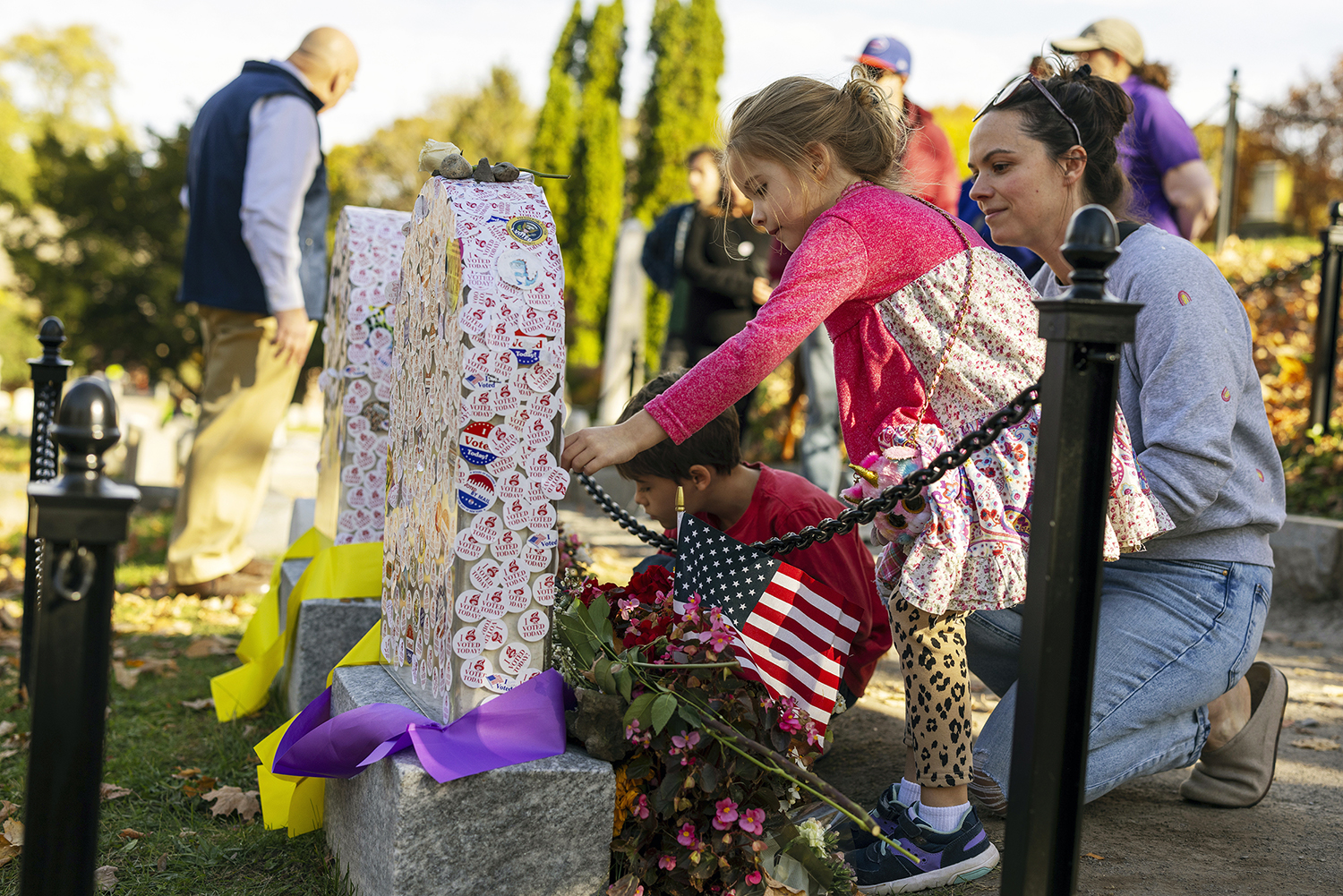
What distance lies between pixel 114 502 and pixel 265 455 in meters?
3.65

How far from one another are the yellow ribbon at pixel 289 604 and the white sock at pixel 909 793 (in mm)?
1575

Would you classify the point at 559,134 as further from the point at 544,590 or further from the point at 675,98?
the point at 544,590

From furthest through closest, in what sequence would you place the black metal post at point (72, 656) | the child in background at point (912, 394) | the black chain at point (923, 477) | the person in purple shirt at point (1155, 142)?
the person in purple shirt at point (1155, 142) < the child in background at point (912, 394) < the black chain at point (923, 477) < the black metal post at point (72, 656)

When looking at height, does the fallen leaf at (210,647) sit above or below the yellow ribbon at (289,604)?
below

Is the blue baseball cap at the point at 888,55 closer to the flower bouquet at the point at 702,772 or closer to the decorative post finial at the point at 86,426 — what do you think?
the flower bouquet at the point at 702,772

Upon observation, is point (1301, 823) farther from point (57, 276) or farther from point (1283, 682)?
point (57, 276)

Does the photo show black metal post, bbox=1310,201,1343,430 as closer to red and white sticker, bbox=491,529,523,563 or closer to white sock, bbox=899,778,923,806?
white sock, bbox=899,778,923,806

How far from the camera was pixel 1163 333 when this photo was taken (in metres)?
2.33

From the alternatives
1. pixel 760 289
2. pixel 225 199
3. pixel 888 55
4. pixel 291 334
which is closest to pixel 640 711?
pixel 291 334

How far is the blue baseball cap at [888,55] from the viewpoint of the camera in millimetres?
4762

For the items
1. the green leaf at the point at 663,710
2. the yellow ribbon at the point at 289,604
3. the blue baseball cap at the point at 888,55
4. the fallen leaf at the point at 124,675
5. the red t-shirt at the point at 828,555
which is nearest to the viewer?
the green leaf at the point at 663,710

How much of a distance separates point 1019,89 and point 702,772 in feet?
5.98

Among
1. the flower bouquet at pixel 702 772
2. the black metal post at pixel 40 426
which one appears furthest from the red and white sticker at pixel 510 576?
A: the black metal post at pixel 40 426

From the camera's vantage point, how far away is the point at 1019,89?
2539 mm
